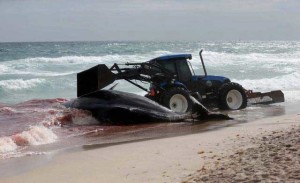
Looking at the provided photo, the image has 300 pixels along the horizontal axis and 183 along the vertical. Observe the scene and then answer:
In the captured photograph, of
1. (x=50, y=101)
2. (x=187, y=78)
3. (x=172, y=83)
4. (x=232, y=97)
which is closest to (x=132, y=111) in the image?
(x=172, y=83)

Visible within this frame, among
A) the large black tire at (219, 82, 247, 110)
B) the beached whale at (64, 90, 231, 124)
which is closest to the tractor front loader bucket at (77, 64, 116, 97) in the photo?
the beached whale at (64, 90, 231, 124)

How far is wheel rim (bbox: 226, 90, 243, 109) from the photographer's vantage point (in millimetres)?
16172

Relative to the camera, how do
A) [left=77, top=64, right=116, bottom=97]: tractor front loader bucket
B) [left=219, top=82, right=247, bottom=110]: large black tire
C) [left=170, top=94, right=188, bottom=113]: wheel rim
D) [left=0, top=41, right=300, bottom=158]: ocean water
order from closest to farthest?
[left=0, top=41, right=300, bottom=158]: ocean water < [left=77, top=64, right=116, bottom=97]: tractor front loader bucket < [left=170, top=94, right=188, bottom=113]: wheel rim < [left=219, top=82, right=247, bottom=110]: large black tire

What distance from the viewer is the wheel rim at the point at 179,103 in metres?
14.3

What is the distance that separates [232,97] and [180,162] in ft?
31.7

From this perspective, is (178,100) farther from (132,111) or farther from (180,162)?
(180,162)

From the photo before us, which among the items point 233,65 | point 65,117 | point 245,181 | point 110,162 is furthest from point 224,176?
point 233,65

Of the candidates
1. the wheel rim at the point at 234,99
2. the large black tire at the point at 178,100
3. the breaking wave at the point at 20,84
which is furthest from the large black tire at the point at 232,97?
the breaking wave at the point at 20,84

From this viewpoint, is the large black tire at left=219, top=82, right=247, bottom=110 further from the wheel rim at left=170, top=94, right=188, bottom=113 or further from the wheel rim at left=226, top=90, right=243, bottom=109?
the wheel rim at left=170, top=94, right=188, bottom=113

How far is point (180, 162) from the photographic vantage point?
22.6 ft

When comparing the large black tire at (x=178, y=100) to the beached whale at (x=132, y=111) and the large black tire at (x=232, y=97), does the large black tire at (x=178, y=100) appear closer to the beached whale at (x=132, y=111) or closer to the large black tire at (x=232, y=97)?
the beached whale at (x=132, y=111)

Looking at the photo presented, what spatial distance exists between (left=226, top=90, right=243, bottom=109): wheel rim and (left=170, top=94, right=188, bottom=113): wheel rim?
7.35ft

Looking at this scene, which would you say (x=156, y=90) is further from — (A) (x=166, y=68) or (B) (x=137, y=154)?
(B) (x=137, y=154)

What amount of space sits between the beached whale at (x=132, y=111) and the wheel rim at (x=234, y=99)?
2965 millimetres
